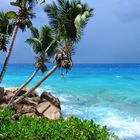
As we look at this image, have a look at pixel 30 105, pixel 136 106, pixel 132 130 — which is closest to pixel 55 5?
pixel 30 105

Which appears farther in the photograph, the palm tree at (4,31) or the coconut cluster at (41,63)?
the coconut cluster at (41,63)

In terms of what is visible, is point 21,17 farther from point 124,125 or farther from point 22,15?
point 124,125

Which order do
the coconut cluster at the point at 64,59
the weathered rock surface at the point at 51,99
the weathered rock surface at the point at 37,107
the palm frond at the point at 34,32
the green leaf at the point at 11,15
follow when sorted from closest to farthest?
1. the green leaf at the point at 11,15
2. the coconut cluster at the point at 64,59
3. the weathered rock surface at the point at 37,107
4. the palm frond at the point at 34,32
5. the weathered rock surface at the point at 51,99

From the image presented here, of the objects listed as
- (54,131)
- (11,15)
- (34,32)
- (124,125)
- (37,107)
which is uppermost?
(11,15)

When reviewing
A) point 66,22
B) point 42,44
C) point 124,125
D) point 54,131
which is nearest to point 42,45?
point 42,44

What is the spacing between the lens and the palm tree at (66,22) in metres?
23.5

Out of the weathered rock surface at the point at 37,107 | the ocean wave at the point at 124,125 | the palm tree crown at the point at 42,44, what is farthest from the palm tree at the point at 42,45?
the ocean wave at the point at 124,125

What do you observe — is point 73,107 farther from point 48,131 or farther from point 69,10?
point 48,131

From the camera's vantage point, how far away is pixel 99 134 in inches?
456

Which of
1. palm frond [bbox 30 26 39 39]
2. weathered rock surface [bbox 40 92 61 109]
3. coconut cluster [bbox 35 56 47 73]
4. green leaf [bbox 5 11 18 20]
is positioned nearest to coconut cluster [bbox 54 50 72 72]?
coconut cluster [bbox 35 56 47 73]

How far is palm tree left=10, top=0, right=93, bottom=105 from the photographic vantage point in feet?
77.2

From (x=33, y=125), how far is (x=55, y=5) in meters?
13.3

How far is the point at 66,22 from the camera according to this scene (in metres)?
23.9

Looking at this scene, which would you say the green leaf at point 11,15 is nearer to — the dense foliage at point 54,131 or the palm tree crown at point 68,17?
the palm tree crown at point 68,17
